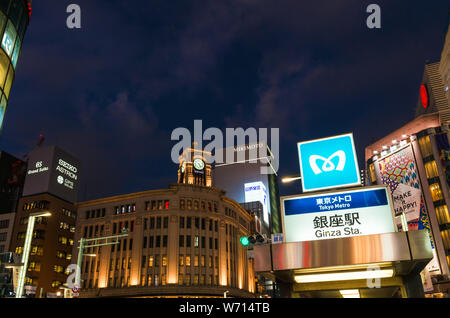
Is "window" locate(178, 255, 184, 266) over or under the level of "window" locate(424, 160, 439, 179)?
under

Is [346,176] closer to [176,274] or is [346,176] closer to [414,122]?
[176,274]

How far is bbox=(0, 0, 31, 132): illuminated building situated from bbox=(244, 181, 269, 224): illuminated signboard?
5758 inches

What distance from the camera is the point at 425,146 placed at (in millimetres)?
70312

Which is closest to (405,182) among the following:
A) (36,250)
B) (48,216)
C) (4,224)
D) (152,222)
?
(152,222)

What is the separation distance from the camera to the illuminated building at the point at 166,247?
254 ft

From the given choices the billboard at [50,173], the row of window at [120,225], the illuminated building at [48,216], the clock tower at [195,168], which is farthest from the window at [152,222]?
the clock tower at [195,168]

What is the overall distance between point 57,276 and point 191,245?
1691 inches

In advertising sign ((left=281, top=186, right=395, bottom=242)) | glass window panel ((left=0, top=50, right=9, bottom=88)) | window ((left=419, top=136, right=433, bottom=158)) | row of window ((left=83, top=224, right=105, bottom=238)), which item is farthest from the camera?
row of window ((left=83, top=224, right=105, bottom=238))

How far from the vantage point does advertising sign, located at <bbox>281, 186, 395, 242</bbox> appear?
8.67 meters

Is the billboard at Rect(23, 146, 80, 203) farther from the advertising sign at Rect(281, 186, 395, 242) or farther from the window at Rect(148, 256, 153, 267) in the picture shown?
the advertising sign at Rect(281, 186, 395, 242)

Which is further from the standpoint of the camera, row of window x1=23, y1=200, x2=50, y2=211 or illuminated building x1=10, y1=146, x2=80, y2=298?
row of window x1=23, y1=200, x2=50, y2=211

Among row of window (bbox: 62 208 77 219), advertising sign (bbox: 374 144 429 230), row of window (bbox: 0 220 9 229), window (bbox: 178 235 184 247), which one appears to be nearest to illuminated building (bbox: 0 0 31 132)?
window (bbox: 178 235 184 247)

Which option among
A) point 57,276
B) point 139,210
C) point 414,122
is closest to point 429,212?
point 414,122

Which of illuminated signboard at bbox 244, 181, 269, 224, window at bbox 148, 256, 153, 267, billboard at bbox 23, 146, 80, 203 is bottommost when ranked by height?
window at bbox 148, 256, 153, 267
